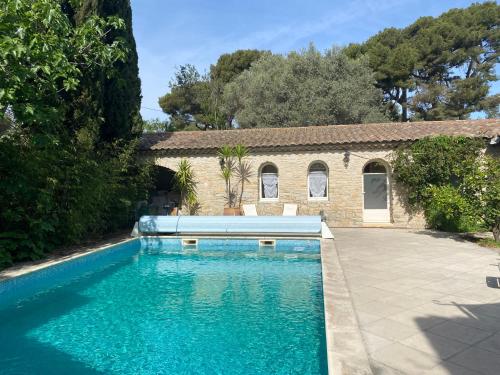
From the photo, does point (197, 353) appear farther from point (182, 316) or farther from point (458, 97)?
point (458, 97)

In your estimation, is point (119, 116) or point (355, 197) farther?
point (355, 197)

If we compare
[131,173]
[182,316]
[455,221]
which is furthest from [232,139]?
[182,316]

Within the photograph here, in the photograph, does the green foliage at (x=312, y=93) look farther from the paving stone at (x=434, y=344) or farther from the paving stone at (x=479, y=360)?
the paving stone at (x=479, y=360)

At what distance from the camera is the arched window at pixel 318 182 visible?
15.3 metres

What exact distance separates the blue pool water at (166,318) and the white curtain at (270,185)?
6422 millimetres

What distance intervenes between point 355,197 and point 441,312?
10.1 m

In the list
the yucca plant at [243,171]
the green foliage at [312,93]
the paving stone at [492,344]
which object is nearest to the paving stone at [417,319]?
the paving stone at [492,344]

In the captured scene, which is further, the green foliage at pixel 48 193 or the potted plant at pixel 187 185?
the potted plant at pixel 187 185

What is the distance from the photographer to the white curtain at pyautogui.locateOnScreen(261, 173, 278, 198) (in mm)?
15812

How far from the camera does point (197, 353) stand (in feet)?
14.7

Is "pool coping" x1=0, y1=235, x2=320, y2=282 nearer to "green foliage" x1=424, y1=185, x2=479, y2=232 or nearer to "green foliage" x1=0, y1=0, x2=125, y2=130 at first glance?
"green foliage" x1=0, y1=0, x2=125, y2=130

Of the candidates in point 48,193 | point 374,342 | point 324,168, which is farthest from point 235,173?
point 374,342

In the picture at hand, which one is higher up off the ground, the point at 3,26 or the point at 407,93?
the point at 407,93

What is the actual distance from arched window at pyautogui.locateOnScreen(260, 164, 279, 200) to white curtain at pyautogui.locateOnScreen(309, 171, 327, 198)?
1.60 meters
